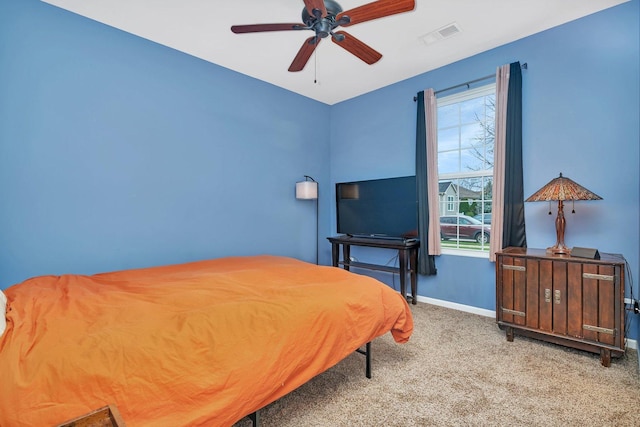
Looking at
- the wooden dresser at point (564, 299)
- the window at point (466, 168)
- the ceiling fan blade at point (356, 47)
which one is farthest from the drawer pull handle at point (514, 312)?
the ceiling fan blade at point (356, 47)

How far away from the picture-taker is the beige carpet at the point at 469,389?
154cm

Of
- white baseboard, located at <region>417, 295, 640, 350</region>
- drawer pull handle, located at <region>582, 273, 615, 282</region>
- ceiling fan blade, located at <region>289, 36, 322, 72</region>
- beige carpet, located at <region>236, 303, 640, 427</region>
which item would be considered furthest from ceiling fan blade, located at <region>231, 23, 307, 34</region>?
white baseboard, located at <region>417, 295, 640, 350</region>

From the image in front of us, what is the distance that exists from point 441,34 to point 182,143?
110 inches

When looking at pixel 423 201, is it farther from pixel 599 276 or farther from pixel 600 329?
pixel 600 329

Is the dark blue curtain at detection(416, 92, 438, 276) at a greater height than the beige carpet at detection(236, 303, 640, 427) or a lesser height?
greater

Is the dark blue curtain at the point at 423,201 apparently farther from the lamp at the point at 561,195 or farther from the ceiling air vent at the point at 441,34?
the lamp at the point at 561,195

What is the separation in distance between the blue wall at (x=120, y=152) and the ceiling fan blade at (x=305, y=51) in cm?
124

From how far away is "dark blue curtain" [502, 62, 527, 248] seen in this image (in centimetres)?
277

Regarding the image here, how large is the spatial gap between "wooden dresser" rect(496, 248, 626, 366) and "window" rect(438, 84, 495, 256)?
0.73m

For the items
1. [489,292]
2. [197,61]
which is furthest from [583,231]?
[197,61]

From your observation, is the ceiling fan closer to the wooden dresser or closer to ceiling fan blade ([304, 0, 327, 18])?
ceiling fan blade ([304, 0, 327, 18])

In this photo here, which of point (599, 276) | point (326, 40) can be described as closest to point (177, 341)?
point (599, 276)

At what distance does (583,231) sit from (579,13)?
6.18 ft

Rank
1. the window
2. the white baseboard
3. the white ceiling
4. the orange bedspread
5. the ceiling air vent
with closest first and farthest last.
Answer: the orange bedspread → the white ceiling → the ceiling air vent → the white baseboard → the window
